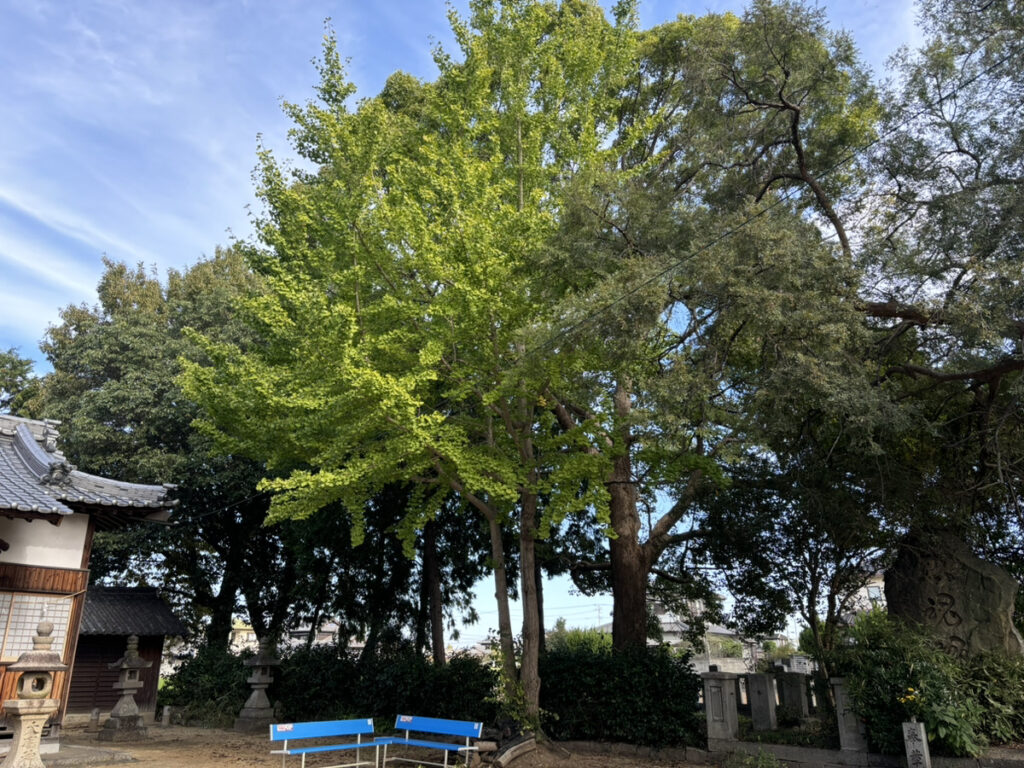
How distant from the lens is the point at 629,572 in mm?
13234

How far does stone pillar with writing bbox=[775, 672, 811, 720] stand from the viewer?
13109 millimetres

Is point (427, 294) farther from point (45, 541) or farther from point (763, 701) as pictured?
point (763, 701)

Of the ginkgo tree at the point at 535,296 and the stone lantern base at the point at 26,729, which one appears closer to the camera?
the stone lantern base at the point at 26,729

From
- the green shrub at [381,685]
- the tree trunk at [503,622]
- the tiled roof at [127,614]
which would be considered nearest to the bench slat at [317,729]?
the tree trunk at [503,622]

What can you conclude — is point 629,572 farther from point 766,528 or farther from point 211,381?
point 211,381

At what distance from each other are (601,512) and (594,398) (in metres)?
1.79

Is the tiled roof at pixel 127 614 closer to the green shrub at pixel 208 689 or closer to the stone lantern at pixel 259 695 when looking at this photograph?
the green shrub at pixel 208 689

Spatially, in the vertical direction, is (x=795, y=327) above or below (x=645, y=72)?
A: below

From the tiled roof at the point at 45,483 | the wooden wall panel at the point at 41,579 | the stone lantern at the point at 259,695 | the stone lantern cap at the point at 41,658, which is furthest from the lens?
the stone lantern at the point at 259,695

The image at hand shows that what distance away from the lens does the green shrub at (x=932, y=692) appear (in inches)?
348

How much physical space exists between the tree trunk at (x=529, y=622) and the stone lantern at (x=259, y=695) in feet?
26.4

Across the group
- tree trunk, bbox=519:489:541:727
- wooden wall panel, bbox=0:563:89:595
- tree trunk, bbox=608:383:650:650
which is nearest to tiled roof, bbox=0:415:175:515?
wooden wall panel, bbox=0:563:89:595

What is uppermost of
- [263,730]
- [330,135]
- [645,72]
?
[645,72]

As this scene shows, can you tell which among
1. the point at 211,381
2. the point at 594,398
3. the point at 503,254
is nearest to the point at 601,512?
the point at 594,398
